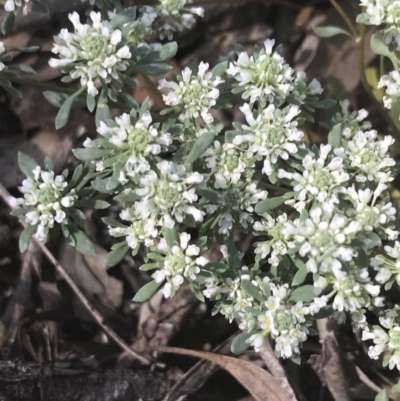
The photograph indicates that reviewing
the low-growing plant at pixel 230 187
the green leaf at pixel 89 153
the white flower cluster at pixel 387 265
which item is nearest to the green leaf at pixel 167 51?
the low-growing plant at pixel 230 187

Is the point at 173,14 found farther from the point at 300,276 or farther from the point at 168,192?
the point at 300,276

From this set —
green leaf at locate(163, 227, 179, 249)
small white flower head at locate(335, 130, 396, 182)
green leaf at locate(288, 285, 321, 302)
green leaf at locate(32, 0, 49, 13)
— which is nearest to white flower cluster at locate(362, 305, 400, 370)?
green leaf at locate(288, 285, 321, 302)

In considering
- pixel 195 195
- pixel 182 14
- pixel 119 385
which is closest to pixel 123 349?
pixel 119 385

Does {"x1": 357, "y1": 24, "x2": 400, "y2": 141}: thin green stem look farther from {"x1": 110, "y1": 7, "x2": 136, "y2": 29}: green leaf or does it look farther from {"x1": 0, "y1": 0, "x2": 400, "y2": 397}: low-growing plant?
{"x1": 110, "y1": 7, "x2": 136, "y2": 29}: green leaf

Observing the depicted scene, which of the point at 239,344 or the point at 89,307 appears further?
the point at 89,307

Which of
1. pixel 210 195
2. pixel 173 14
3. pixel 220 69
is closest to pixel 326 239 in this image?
pixel 210 195

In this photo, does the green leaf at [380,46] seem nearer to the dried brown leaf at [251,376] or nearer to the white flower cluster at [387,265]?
the white flower cluster at [387,265]

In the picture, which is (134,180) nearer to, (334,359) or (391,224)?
(391,224)
